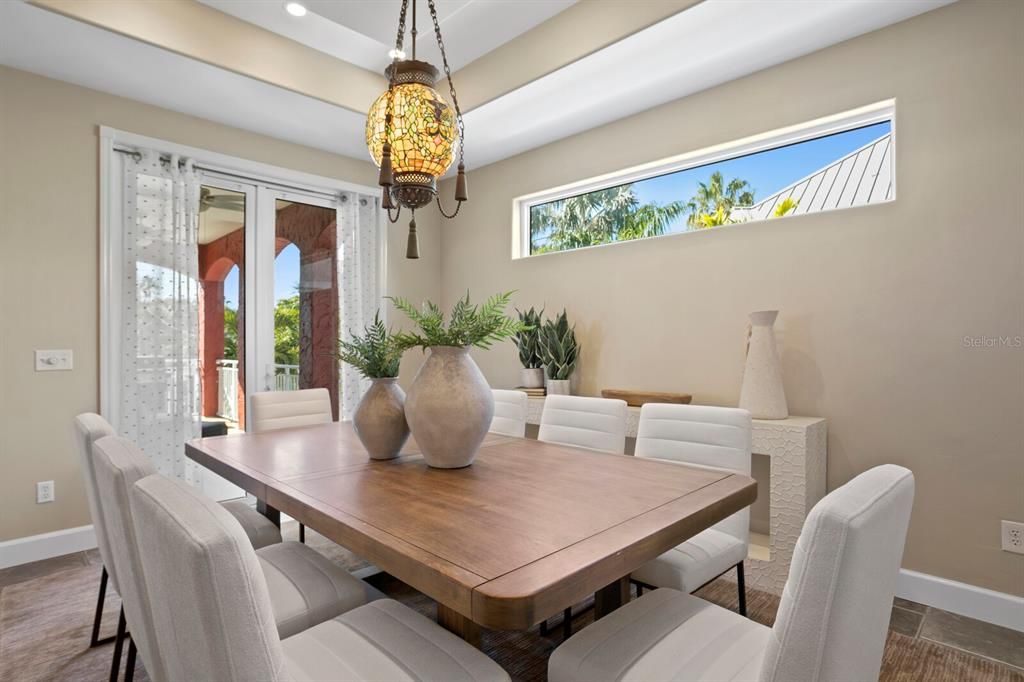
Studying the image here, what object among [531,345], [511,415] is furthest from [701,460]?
[531,345]

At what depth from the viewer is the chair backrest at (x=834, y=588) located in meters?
0.78

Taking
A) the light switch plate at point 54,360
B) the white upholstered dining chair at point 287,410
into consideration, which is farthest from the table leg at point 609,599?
the light switch plate at point 54,360

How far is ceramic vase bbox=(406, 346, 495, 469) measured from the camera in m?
1.64

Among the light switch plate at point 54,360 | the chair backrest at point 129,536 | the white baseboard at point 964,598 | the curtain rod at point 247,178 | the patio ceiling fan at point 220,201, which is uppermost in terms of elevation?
the curtain rod at point 247,178

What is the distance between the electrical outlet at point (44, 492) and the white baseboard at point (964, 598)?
418 centimetres

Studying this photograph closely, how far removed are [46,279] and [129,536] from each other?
2557 millimetres

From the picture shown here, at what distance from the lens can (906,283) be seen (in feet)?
7.95

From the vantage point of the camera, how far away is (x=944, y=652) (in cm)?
197

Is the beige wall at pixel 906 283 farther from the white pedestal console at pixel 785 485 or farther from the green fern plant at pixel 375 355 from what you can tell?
the green fern plant at pixel 375 355

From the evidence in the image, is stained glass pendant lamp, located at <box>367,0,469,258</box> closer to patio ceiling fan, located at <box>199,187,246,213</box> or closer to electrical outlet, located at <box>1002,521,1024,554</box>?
patio ceiling fan, located at <box>199,187,246,213</box>

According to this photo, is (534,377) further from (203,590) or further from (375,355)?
(203,590)

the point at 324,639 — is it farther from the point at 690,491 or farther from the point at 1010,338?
the point at 1010,338

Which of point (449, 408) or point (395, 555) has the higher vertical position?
point (449, 408)

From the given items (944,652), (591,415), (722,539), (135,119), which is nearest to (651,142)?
(591,415)
